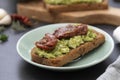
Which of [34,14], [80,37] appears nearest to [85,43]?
[80,37]

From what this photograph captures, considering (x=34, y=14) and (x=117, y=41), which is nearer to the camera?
(x=117, y=41)

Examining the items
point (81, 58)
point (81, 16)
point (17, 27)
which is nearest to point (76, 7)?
point (81, 16)

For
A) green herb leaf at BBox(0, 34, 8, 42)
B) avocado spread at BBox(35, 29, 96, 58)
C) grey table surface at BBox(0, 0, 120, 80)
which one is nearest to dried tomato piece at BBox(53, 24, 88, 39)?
avocado spread at BBox(35, 29, 96, 58)

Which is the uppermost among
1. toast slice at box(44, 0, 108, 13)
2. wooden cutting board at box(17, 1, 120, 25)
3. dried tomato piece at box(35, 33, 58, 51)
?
dried tomato piece at box(35, 33, 58, 51)

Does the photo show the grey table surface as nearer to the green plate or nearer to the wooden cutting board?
the green plate

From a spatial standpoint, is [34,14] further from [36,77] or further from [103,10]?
[36,77]

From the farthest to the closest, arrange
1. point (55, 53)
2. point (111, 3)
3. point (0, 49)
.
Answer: point (111, 3) → point (0, 49) → point (55, 53)

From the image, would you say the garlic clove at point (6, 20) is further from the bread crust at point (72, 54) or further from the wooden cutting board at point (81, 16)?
the bread crust at point (72, 54)
